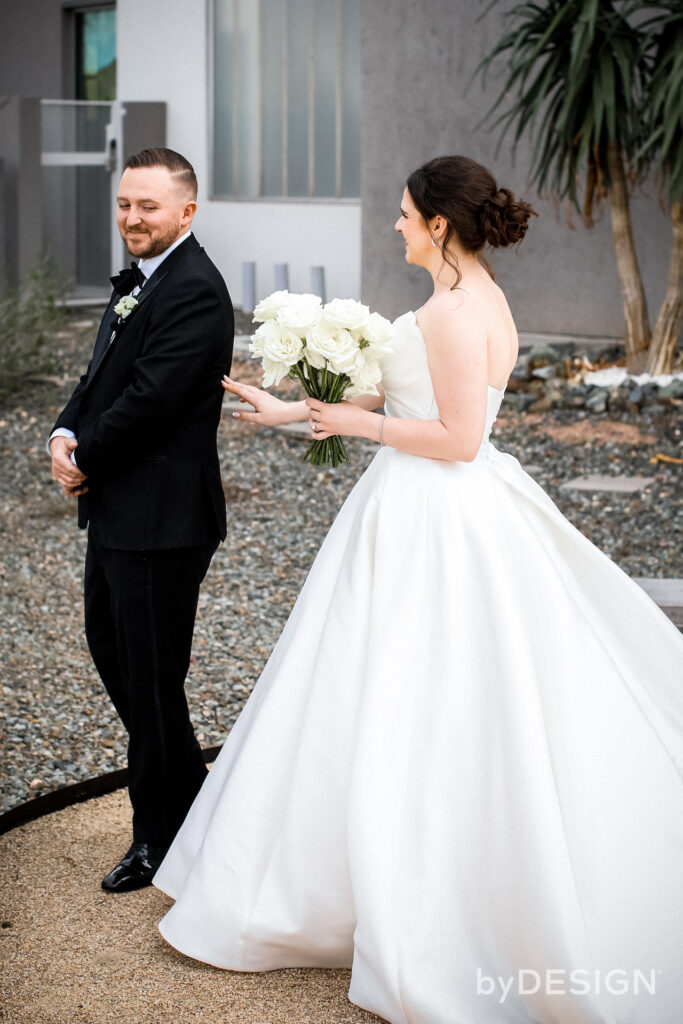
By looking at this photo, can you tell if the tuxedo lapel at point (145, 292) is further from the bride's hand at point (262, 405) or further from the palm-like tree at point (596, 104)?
the palm-like tree at point (596, 104)

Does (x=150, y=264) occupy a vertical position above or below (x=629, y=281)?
above

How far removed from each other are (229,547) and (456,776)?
369 centimetres

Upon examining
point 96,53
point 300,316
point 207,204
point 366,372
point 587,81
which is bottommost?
point 366,372

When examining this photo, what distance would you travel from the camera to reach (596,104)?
7.62m

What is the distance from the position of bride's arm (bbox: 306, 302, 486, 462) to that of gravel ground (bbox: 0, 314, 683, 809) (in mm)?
1632

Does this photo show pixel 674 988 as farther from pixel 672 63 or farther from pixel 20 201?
pixel 20 201

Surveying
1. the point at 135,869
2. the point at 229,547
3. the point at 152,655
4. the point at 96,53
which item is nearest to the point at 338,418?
the point at 152,655

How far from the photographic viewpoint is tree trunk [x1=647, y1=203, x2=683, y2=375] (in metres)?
8.12

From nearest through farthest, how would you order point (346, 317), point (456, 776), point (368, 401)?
point (456, 776)
point (346, 317)
point (368, 401)

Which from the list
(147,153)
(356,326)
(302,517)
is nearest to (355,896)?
(356,326)

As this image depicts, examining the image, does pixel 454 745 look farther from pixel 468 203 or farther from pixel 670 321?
pixel 670 321

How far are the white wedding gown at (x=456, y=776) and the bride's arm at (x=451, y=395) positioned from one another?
0.06 m

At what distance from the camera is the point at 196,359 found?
2.70m

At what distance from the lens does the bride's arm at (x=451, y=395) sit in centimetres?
245
